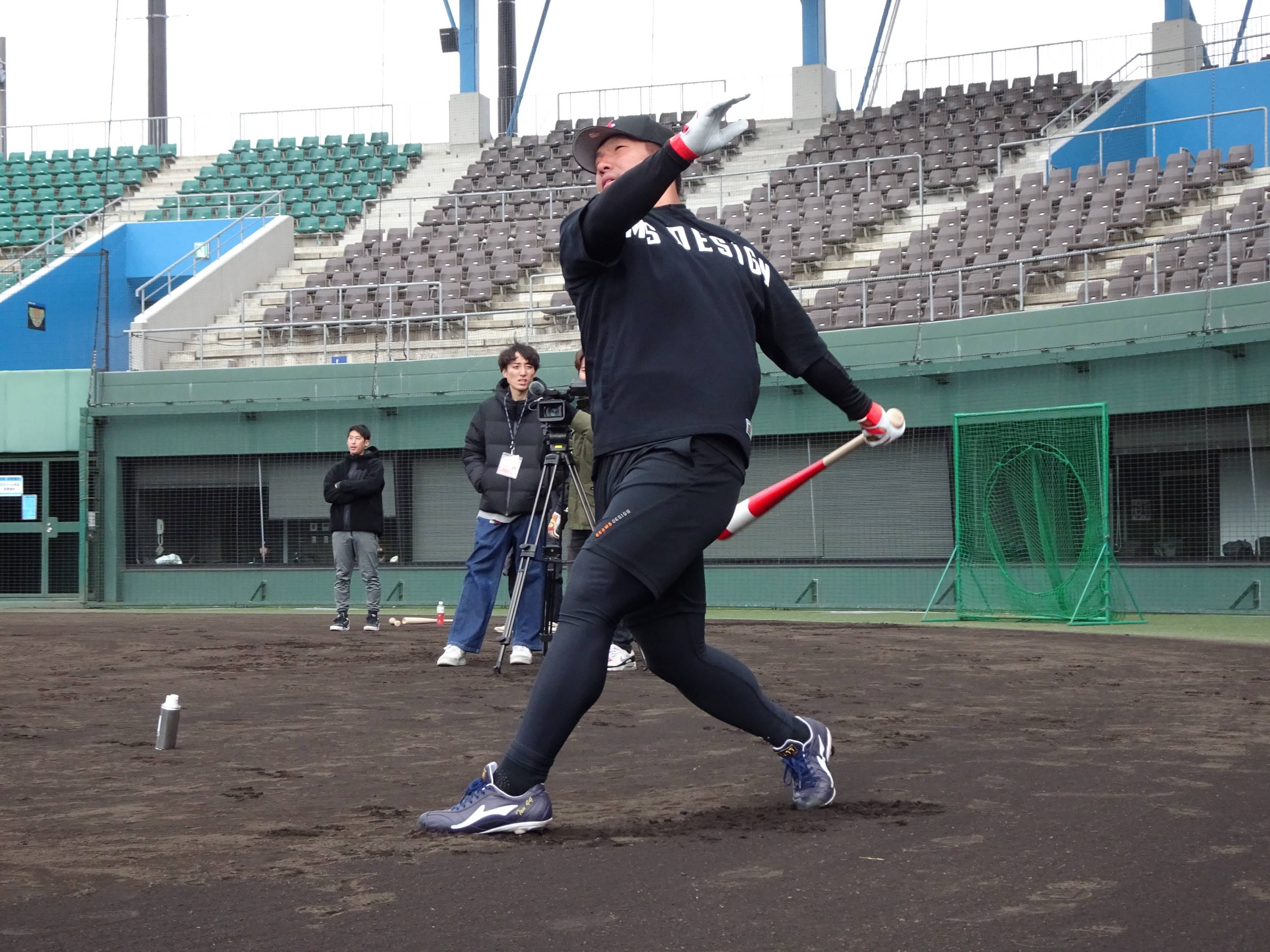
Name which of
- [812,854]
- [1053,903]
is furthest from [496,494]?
[1053,903]

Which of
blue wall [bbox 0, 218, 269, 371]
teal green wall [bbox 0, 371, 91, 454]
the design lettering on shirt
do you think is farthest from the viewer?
blue wall [bbox 0, 218, 269, 371]

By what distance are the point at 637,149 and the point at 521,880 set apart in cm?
204

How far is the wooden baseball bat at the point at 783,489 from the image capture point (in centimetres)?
452

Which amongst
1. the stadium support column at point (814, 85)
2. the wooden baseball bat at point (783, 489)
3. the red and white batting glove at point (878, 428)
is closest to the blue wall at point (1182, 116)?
the stadium support column at point (814, 85)

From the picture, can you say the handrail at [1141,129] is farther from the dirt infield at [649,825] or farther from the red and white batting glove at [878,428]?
the red and white batting glove at [878,428]

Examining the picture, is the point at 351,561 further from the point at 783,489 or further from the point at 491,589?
the point at 783,489

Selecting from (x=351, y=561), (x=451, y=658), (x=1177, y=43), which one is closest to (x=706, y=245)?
(x=451, y=658)

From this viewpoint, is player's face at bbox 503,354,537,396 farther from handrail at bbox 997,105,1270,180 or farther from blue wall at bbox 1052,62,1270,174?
blue wall at bbox 1052,62,1270,174

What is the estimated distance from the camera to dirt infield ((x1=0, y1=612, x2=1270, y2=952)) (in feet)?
9.55

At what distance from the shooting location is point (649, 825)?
3.95 metres

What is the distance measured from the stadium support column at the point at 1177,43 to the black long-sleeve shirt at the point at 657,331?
25.9 metres

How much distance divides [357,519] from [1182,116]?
19878 millimetres

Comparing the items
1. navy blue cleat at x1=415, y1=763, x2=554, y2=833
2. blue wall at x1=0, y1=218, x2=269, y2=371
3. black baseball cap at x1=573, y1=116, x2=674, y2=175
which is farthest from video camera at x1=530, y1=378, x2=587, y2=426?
blue wall at x1=0, y1=218, x2=269, y2=371

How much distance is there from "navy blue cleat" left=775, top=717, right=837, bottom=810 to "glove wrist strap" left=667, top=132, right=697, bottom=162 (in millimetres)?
1705
